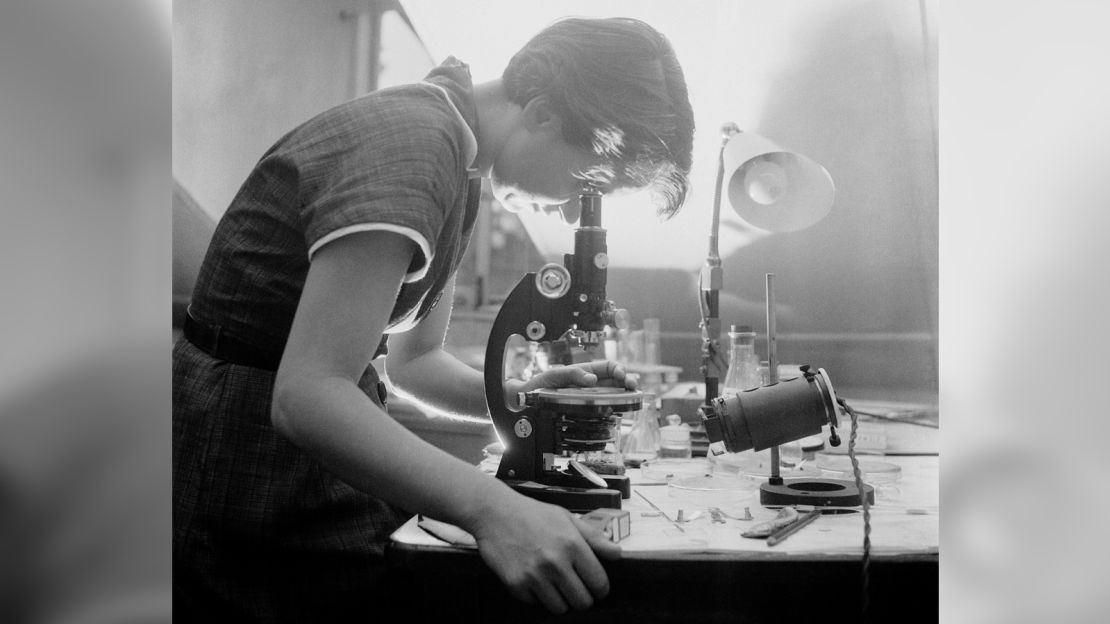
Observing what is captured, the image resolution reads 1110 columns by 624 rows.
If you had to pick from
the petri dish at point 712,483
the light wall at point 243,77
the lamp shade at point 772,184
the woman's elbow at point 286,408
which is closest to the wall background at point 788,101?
the light wall at point 243,77

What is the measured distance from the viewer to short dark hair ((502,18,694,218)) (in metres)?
1.10

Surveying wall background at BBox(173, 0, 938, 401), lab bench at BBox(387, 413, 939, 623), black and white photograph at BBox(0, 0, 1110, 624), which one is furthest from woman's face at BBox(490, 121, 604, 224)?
lab bench at BBox(387, 413, 939, 623)

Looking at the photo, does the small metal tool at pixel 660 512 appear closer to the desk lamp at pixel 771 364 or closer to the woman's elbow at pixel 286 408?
the desk lamp at pixel 771 364

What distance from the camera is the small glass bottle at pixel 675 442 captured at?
1571 mm

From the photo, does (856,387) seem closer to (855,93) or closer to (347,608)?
(855,93)

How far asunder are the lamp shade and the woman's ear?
486mm

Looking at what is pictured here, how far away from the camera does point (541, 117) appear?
1.13 meters

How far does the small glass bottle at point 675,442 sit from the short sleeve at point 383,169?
801mm

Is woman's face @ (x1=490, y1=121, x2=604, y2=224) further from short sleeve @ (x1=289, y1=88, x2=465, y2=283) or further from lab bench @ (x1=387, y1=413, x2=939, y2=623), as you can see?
lab bench @ (x1=387, y1=413, x2=939, y2=623)

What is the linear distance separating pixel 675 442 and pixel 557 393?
595 millimetres
